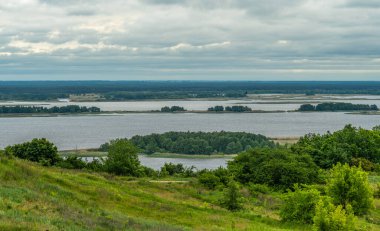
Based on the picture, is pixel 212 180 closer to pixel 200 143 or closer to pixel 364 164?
pixel 364 164

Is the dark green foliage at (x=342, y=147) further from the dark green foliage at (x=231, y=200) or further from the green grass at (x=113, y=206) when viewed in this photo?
the dark green foliage at (x=231, y=200)

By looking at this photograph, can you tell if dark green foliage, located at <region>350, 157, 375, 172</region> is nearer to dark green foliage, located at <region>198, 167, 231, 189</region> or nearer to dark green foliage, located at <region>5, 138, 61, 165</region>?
dark green foliage, located at <region>198, 167, 231, 189</region>

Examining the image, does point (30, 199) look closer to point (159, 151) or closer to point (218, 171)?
point (218, 171)

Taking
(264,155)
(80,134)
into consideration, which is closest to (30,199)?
(264,155)

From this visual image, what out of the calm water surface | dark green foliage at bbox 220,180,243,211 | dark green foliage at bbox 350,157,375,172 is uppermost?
dark green foliage at bbox 220,180,243,211

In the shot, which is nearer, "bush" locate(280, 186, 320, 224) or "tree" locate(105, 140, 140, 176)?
"bush" locate(280, 186, 320, 224)

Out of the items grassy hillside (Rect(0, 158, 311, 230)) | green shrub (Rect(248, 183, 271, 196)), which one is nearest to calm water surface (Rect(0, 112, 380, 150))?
green shrub (Rect(248, 183, 271, 196))
